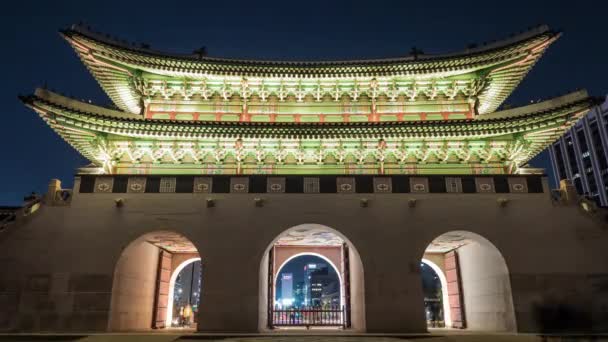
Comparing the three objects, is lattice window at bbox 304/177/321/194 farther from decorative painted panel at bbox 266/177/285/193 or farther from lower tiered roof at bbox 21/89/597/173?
lower tiered roof at bbox 21/89/597/173

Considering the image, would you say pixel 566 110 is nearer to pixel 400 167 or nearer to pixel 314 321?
pixel 400 167

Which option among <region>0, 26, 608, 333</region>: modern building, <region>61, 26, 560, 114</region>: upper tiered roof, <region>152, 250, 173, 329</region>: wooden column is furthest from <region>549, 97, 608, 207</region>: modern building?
<region>152, 250, 173, 329</region>: wooden column

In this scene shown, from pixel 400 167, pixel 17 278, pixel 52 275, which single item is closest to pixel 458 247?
pixel 400 167

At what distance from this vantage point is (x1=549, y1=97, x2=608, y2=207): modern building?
61125 mm

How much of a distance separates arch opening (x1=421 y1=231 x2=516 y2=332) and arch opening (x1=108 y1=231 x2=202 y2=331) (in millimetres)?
10859

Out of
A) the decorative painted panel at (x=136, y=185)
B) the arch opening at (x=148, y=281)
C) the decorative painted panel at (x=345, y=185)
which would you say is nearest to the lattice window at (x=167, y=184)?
the decorative painted panel at (x=136, y=185)

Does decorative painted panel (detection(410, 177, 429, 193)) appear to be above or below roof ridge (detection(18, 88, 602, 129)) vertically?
below

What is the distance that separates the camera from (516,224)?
14.9m

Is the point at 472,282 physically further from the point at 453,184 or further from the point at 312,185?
the point at 312,185

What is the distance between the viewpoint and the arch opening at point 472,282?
48.1 feet

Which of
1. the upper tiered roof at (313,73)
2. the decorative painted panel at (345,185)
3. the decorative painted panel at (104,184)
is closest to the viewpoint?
the decorative painted panel at (104,184)

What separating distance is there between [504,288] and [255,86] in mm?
12924

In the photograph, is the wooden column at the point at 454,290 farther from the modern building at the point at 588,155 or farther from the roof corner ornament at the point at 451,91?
the modern building at the point at 588,155

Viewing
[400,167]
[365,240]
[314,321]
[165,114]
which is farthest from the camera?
[314,321]
